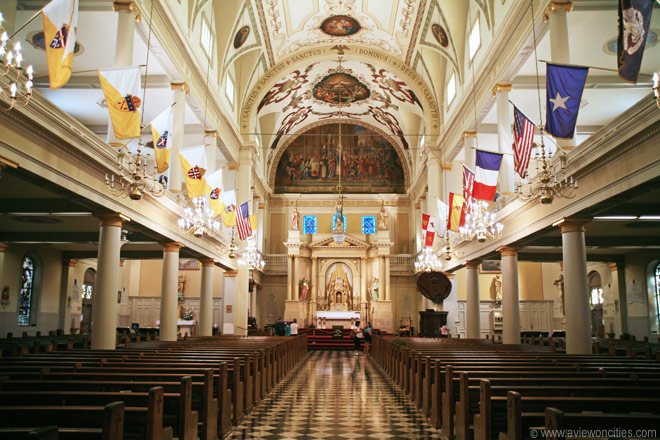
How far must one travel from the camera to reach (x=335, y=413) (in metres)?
9.87

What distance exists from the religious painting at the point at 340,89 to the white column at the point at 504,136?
16021 mm

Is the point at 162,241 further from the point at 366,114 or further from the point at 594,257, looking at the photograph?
the point at 366,114

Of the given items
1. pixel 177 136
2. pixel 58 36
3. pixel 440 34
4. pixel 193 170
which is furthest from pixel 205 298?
pixel 58 36

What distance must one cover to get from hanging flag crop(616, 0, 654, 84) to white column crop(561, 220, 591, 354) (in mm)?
→ 6584

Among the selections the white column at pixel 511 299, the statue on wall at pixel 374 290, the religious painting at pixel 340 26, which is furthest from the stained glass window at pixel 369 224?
the white column at pixel 511 299

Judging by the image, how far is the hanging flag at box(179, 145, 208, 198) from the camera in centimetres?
1533

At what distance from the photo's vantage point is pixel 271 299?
39.2m

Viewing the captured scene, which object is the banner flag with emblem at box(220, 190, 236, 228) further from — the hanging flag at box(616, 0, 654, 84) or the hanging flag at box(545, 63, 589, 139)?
the hanging flag at box(616, 0, 654, 84)

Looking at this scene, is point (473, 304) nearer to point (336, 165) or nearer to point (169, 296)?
point (169, 296)

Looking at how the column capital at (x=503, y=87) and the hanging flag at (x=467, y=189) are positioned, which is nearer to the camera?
the hanging flag at (x=467, y=189)

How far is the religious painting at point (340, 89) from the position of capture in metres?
33.3

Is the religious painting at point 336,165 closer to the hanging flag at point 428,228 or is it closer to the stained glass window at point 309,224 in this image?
the stained glass window at point 309,224

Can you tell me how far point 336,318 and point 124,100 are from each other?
27.8 metres

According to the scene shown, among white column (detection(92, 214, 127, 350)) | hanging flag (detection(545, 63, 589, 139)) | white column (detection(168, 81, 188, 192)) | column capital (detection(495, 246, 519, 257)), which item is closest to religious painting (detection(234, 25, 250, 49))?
white column (detection(168, 81, 188, 192))
